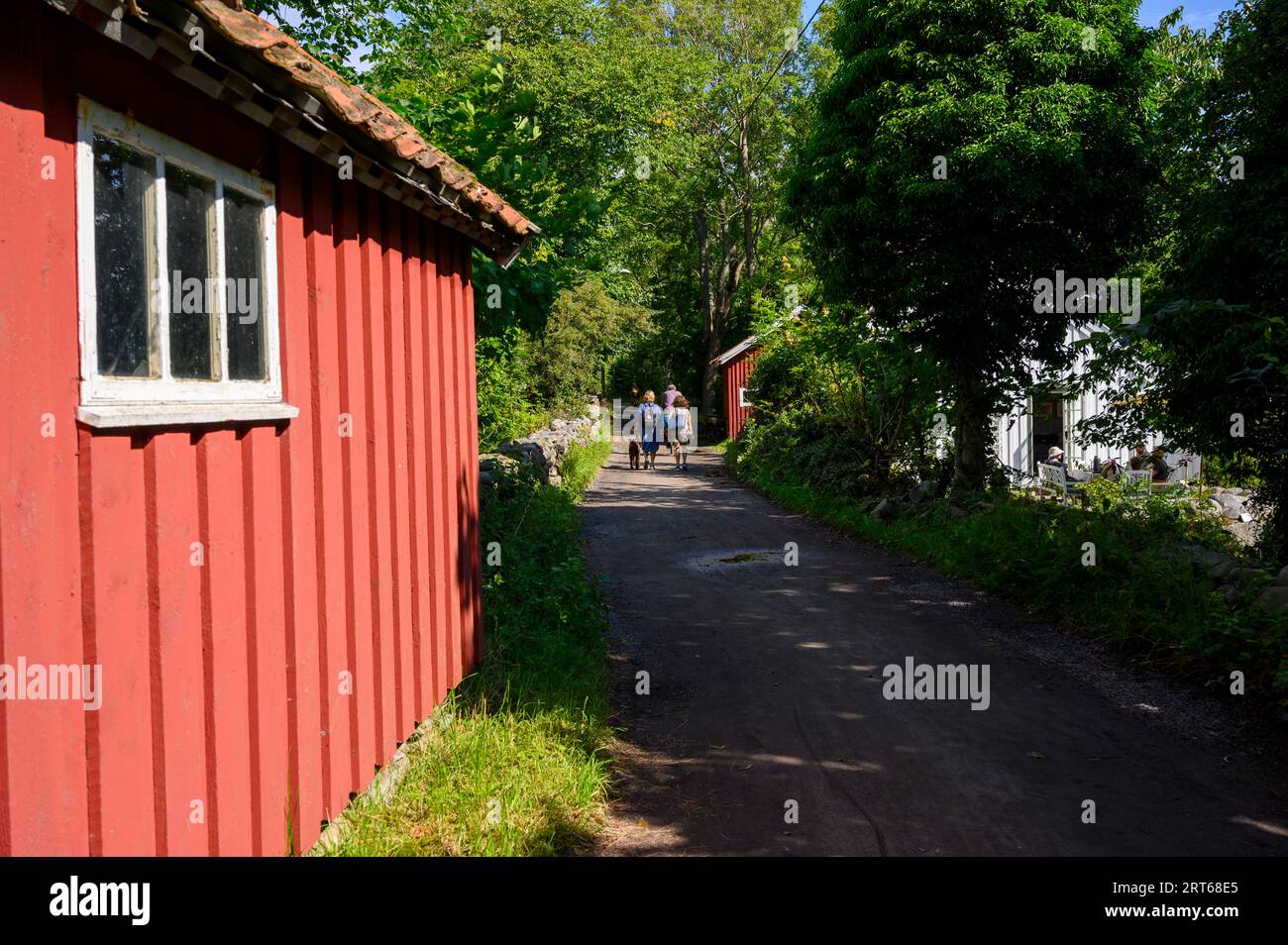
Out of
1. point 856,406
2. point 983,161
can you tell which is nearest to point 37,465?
point 983,161

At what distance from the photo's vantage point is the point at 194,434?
10.4 feet

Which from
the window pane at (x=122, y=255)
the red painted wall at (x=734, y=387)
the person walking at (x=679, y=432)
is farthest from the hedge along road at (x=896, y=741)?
the red painted wall at (x=734, y=387)

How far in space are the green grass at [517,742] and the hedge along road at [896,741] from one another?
0.26m

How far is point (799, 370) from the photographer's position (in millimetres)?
19875

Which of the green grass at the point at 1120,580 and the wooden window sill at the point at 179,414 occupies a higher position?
the wooden window sill at the point at 179,414

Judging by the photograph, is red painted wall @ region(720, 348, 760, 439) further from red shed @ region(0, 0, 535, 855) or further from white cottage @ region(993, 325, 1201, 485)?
red shed @ region(0, 0, 535, 855)

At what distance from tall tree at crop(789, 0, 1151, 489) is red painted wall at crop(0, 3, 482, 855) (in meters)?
7.66

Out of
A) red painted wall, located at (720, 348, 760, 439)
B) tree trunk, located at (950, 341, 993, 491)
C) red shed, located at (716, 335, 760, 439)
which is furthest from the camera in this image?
red painted wall, located at (720, 348, 760, 439)

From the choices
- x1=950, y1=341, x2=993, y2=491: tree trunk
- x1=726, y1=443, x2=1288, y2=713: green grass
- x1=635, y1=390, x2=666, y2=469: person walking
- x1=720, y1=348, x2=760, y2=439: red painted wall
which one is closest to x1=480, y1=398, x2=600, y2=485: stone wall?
x1=635, y1=390, x2=666, y2=469: person walking

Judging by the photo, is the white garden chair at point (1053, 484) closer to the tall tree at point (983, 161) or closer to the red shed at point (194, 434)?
the tall tree at point (983, 161)

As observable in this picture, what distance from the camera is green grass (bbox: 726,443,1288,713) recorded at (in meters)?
6.61

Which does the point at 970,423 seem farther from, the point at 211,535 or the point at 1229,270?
the point at 211,535

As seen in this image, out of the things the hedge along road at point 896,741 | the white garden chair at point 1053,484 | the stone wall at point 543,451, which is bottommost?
the hedge along road at point 896,741

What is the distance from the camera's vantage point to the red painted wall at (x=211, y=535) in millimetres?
2416
